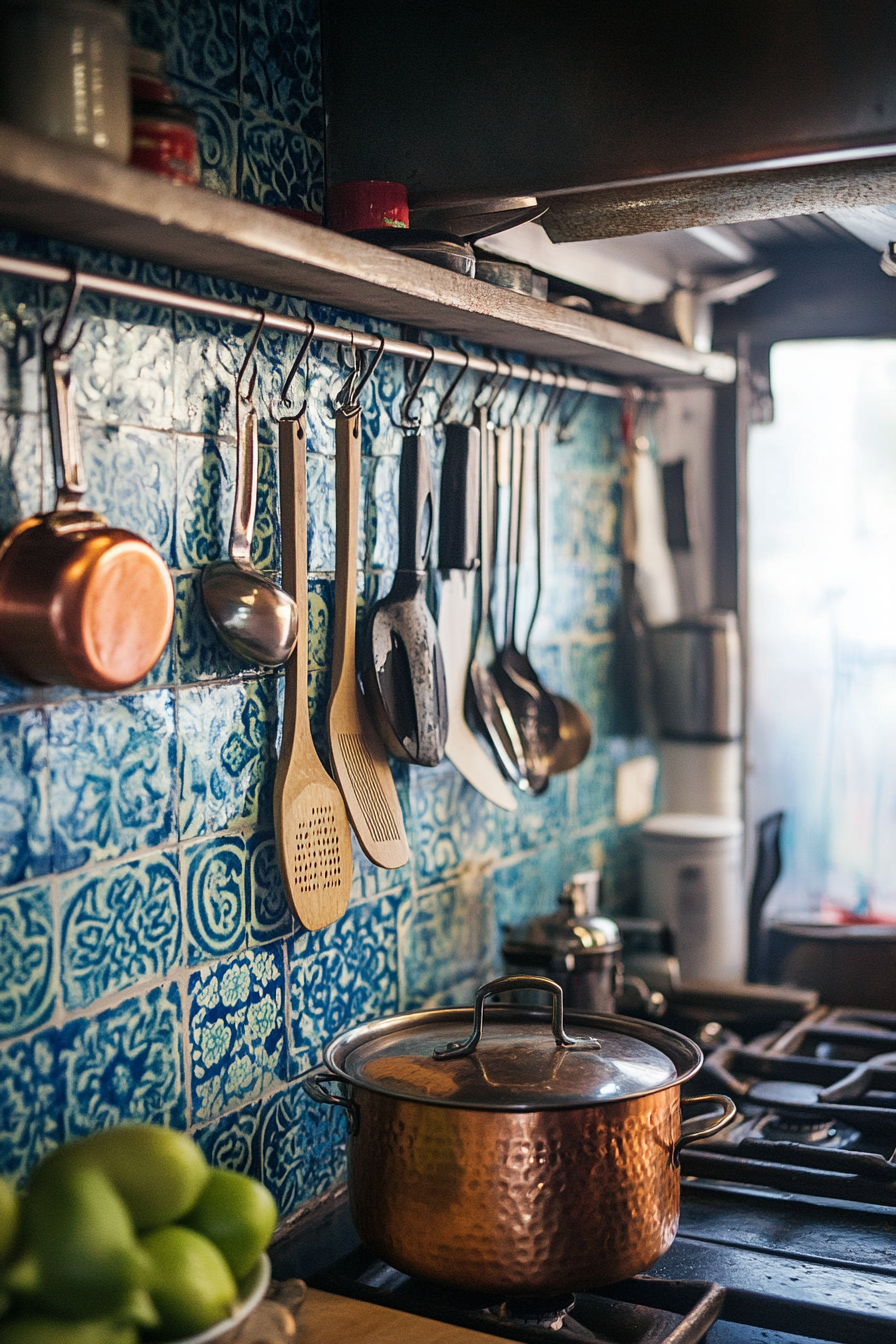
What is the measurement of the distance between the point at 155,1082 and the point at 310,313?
0.65 m

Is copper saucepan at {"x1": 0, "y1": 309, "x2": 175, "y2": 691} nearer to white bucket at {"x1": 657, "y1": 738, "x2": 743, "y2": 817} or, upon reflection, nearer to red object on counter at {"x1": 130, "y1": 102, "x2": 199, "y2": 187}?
red object on counter at {"x1": 130, "y1": 102, "x2": 199, "y2": 187}

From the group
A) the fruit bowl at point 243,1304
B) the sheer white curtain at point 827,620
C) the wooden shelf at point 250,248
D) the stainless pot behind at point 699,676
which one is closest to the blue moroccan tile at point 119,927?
the fruit bowl at point 243,1304

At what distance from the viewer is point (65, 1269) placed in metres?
0.71

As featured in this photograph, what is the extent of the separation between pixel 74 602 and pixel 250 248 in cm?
27

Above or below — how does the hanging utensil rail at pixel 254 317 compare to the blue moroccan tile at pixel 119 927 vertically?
above

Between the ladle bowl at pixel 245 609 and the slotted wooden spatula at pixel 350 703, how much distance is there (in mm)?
148

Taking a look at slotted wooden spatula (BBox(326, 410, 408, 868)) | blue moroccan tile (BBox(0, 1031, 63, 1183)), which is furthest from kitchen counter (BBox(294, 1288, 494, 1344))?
slotted wooden spatula (BBox(326, 410, 408, 868))

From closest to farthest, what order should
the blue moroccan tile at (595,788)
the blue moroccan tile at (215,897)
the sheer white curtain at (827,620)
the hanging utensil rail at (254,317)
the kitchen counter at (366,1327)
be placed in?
the hanging utensil rail at (254,317) < the kitchen counter at (366,1327) < the blue moroccan tile at (215,897) < the blue moroccan tile at (595,788) < the sheer white curtain at (827,620)

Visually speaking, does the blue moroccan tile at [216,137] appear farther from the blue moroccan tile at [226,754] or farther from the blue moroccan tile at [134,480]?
the blue moroccan tile at [226,754]

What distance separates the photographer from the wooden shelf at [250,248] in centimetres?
75

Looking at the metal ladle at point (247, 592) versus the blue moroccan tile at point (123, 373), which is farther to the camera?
the metal ladle at point (247, 592)

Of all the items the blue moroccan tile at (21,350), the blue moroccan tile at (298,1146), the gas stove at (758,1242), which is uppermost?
the blue moroccan tile at (21,350)

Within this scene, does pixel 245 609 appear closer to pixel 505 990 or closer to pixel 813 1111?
pixel 505 990

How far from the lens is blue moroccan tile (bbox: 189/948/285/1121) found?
1.07 meters
